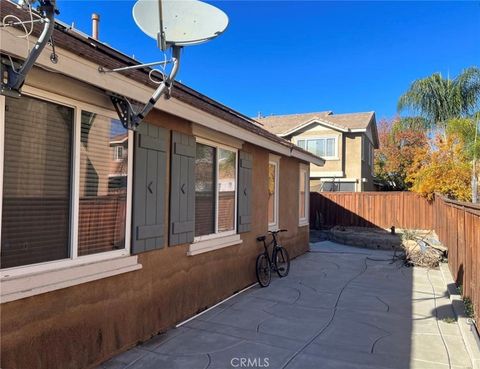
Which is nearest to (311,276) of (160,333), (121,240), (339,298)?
(339,298)

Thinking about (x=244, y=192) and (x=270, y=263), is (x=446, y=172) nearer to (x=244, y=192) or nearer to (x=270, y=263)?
(x=270, y=263)

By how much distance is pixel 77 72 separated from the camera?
3152 millimetres

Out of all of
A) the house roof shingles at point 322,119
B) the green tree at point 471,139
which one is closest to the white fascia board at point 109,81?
the green tree at point 471,139

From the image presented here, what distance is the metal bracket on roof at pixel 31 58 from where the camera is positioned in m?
2.31

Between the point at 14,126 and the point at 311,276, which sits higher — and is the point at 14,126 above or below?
above

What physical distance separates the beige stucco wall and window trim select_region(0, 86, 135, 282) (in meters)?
0.10

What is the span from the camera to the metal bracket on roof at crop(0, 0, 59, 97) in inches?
91.0

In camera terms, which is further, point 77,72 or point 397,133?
point 397,133

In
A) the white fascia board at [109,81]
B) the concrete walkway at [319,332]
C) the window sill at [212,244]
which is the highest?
the white fascia board at [109,81]

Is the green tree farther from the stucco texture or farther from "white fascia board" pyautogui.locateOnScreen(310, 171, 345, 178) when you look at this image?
"white fascia board" pyautogui.locateOnScreen(310, 171, 345, 178)

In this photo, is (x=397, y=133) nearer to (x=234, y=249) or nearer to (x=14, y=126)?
(x=234, y=249)

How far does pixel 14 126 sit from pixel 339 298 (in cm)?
557

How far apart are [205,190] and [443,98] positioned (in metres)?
15.4

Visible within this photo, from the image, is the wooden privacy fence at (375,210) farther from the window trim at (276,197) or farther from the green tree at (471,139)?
the window trim at (276,197)
